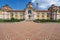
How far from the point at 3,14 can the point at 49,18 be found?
1.77m

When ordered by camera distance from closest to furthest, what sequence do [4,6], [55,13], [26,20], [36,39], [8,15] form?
[36,39] < [4,6] < [8,15] < [55,13] < [26,20]

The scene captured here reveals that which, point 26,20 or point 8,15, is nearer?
point 8,15

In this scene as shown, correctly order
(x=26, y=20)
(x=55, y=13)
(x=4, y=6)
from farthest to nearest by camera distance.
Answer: (x=26, y=20)
(x=55, y=13)
(x=4, y=6)

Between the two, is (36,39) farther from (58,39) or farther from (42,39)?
(58,39)

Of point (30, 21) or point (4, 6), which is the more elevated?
point (4, 6)

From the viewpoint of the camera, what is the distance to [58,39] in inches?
156

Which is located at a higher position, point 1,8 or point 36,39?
point 1,8

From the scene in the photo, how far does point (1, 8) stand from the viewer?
243 inches

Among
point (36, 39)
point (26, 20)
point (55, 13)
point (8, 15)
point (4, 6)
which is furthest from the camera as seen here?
point (26, 20)

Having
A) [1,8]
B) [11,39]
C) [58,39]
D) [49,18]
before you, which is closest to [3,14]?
[1,8]

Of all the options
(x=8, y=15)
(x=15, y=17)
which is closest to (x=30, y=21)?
(x=15, y=17)

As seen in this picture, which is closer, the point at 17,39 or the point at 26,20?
the point at 17,39

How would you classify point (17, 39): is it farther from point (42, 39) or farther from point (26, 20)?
point (26, 20)

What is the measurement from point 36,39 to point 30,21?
4.82 meters
